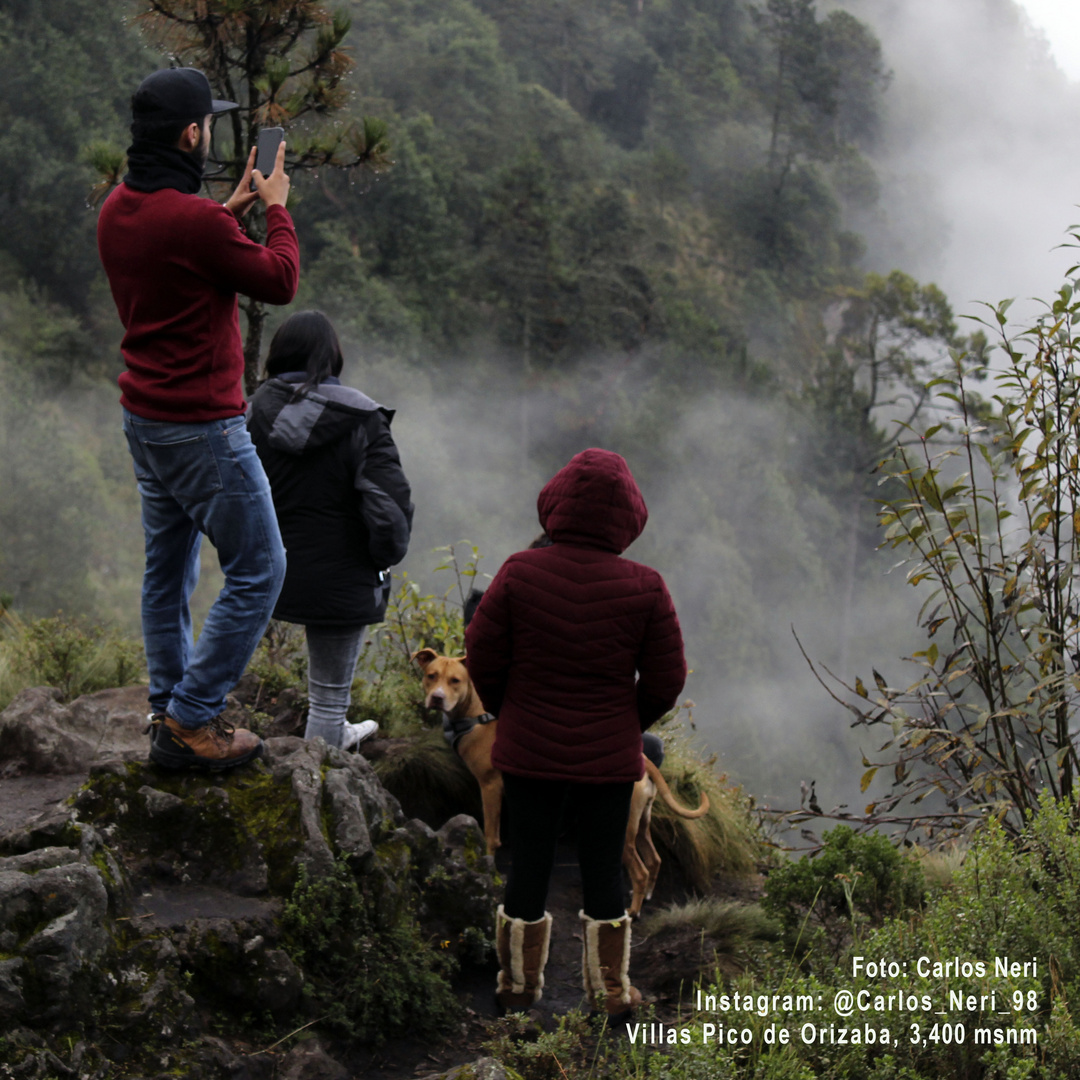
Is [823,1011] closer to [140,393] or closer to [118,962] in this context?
[118,962]

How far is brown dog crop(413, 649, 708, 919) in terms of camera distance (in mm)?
3930

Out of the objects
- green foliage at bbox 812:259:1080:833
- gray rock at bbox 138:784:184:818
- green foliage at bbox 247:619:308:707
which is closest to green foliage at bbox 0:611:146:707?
green foliage at bbox 247:619:308:707

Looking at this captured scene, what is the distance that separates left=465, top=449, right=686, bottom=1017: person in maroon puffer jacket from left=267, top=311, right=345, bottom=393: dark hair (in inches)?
42.4

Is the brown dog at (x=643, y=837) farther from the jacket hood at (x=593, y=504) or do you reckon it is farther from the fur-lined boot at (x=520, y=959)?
the jacket hood at (x=593, y=504)

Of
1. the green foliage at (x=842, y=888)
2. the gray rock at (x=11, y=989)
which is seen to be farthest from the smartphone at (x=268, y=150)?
the green foliage at (x=842, y=888)

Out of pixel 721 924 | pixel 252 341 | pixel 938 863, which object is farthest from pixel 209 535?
pixel 938 863

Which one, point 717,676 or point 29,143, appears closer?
point 29,143

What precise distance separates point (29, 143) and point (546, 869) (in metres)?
34.0

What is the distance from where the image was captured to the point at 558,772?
9.59ft

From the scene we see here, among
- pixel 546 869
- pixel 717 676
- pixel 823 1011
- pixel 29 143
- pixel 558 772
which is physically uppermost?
pixel 29 143

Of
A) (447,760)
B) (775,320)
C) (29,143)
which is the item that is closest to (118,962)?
(447,760)

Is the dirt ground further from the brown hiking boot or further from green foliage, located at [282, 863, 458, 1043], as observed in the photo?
the brown hiking boot

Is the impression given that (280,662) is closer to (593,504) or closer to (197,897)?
(197,897)

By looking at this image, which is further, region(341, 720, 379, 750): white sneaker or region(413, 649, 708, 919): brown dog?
region(341, 720, 379, 750): white sneaker
